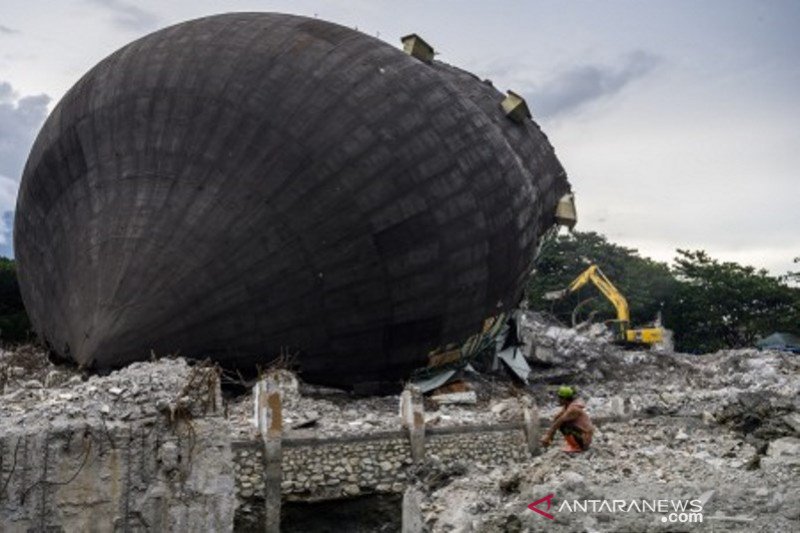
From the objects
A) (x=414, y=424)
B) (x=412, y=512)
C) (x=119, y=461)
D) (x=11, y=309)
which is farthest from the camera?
(x=11, y=309)

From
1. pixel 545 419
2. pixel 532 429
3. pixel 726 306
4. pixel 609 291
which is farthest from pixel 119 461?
pixel 726 306

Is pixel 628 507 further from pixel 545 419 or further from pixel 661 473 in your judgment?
pixel 545 419

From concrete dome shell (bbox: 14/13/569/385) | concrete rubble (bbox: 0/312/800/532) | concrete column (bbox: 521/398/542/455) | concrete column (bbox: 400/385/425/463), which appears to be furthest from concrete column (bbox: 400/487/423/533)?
concrete dome shell (bbox: 14/13/569/385)

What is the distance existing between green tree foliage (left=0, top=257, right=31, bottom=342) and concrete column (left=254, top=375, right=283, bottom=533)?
14332 millimetres

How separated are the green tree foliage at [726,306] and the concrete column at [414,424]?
30372mm

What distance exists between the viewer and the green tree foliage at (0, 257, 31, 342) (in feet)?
71.7

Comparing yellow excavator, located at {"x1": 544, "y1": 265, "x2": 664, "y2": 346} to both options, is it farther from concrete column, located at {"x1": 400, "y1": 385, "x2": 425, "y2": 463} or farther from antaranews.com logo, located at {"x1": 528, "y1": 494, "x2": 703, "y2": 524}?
antaranews.com logo, located at {"x1": 528, "y1": 494, "x2": 703, "y2": 524}

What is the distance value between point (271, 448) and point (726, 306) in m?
33.2

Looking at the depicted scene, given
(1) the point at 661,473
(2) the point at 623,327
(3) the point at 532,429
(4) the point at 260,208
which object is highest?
(4) the point at 260,208

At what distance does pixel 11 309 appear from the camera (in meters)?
23.9

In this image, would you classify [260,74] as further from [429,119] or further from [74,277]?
[74,277]

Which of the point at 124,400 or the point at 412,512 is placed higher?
the point at 124,400

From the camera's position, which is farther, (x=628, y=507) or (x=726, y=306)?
(x=726, y=306)

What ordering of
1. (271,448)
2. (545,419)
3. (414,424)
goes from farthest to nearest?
(545,419)
(414,424)
(271,448)
